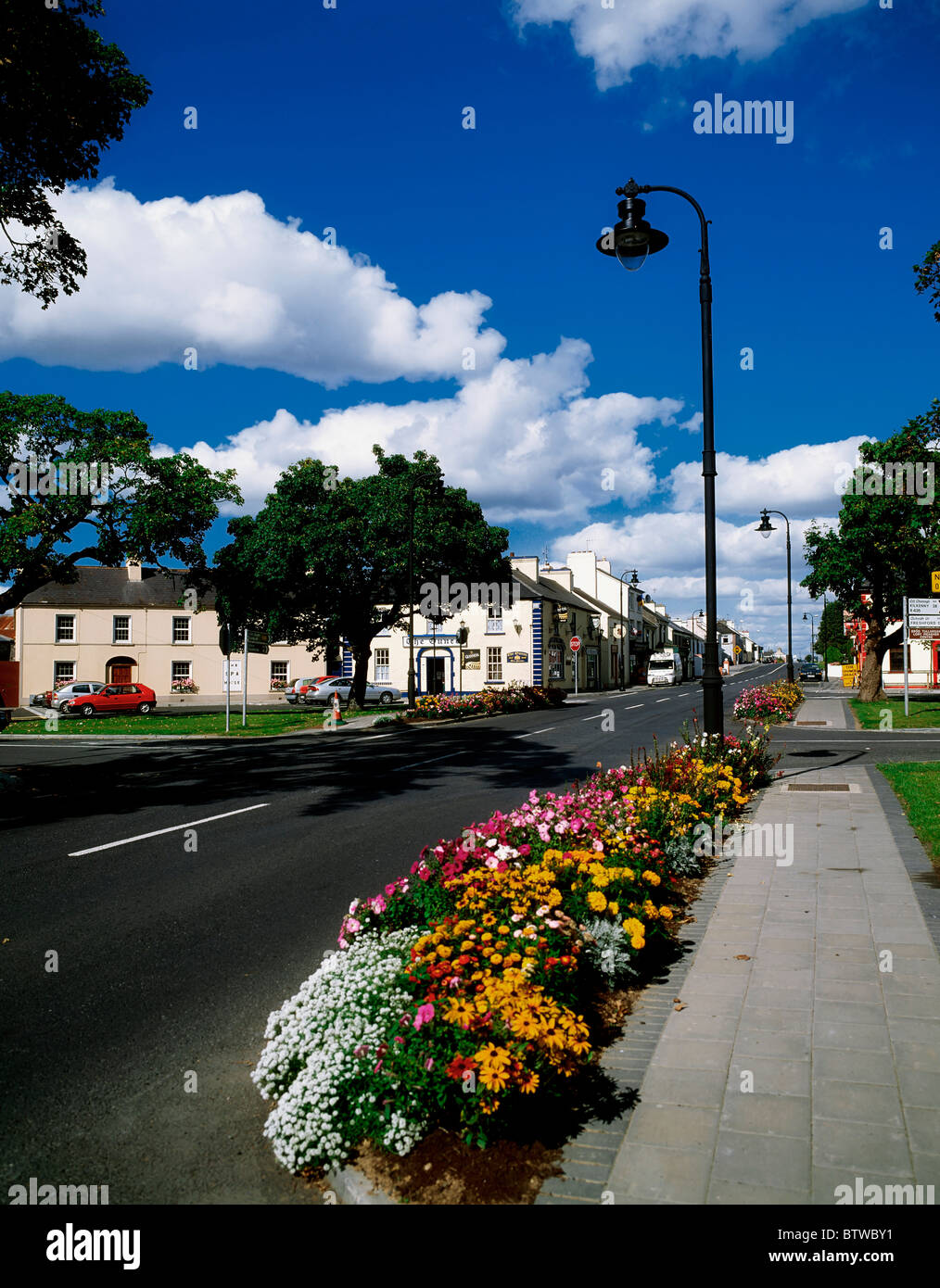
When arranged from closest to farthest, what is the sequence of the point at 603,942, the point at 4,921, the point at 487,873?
the point at 603,942 < the point at 487,873 < the point at 4,921

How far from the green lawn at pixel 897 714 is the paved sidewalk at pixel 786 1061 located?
63.4ft

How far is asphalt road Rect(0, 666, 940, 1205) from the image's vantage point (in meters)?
3.55

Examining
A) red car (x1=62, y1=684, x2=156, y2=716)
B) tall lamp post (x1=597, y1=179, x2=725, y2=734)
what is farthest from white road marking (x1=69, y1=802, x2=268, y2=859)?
red car (x1=62, y1=684, x2=156, y2=716)

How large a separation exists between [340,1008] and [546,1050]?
3.53 feet

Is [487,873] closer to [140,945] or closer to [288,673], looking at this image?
[140,945]

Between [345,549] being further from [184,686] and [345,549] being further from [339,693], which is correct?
[184,686]

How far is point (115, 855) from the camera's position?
8.74 meters

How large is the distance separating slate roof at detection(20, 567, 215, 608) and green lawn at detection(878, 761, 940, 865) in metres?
43.7

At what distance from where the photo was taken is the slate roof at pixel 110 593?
51625mm

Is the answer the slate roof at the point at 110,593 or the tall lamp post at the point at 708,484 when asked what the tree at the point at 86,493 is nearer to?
the tall lamp post at the point at 708,484

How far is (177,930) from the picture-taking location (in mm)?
6285

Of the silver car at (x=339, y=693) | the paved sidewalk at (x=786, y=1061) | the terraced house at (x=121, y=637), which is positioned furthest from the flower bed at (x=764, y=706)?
the terraced house at (x=121, y=637)

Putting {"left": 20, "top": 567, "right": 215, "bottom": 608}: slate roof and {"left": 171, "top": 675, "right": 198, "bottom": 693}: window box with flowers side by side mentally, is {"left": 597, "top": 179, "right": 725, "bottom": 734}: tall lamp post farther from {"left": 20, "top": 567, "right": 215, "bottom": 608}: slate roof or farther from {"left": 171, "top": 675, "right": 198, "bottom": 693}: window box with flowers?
{"left": 171, "top": 675, "right": 198, "bottom": 693}: window box with flowers
